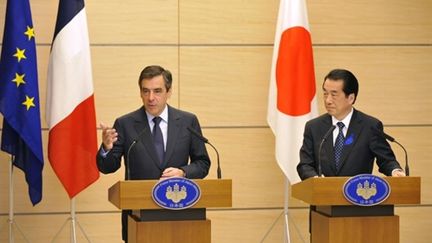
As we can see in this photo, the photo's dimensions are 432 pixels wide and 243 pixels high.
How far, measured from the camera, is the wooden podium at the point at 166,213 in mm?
4930

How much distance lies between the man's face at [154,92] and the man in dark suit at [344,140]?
1003 mm

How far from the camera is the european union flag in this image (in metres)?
6.70

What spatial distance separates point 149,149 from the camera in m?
5.61

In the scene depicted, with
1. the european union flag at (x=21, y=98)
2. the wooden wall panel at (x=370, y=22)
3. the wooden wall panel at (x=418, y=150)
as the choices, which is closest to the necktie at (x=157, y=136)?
the european union flag at (x=21, y=98)

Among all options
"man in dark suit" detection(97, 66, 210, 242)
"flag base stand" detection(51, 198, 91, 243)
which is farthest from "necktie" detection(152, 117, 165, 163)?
"flag base stand" detection(51, 198, 91, 243)

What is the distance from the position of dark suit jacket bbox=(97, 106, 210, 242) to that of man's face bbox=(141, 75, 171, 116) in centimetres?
13

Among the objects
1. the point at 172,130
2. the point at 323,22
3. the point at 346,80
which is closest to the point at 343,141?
the point at 346,80

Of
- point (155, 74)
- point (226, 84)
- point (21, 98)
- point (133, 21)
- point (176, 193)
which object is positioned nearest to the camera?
point (176, 193)

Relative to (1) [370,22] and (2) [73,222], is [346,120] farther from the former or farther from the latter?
(2) [73,222]

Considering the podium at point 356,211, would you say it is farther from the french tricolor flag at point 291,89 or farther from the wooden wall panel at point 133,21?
the wooden wall panel at point 133,21

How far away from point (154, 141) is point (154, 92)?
33 cm

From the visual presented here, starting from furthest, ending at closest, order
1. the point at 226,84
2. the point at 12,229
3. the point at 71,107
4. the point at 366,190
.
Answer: the point at 226,84 → the point at 12,229 → the point at 71,107 → the point at 366,190

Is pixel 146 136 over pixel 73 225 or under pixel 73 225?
over

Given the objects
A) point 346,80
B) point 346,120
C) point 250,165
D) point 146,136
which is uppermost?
point 346,80
